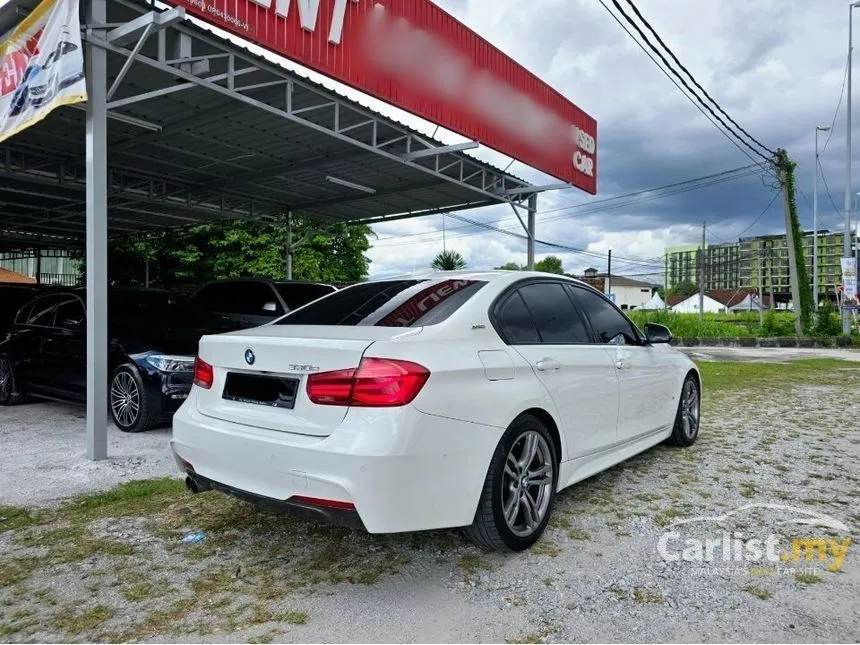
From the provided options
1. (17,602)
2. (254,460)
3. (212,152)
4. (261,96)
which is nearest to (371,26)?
(261,96)

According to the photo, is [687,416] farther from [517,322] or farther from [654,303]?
[654,303]

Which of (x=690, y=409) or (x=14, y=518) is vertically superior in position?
(x=690, y=409)

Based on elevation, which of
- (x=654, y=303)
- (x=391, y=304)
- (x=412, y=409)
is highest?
(x=654, y=303)

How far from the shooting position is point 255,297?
9.56m

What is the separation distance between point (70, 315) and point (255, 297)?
115 inches

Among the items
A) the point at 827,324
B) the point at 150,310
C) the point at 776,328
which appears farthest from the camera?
the point at 776,328

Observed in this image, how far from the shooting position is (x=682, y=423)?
559 centimetres

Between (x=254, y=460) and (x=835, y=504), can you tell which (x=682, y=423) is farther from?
(x=254, y=460)

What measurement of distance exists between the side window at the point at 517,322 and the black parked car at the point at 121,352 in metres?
3.74

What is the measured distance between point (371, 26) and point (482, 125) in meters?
2.83

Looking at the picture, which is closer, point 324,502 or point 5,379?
point 324,502

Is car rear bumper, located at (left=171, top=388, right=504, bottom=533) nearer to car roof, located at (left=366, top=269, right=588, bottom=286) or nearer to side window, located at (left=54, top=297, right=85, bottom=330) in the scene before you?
car roof, located at (left=366, top=269, right=588, bottom=286)

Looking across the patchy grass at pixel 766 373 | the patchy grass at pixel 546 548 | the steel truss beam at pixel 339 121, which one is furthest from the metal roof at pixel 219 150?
the patchy grass at pixel 766 373

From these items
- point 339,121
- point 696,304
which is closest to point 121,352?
point 339,121
